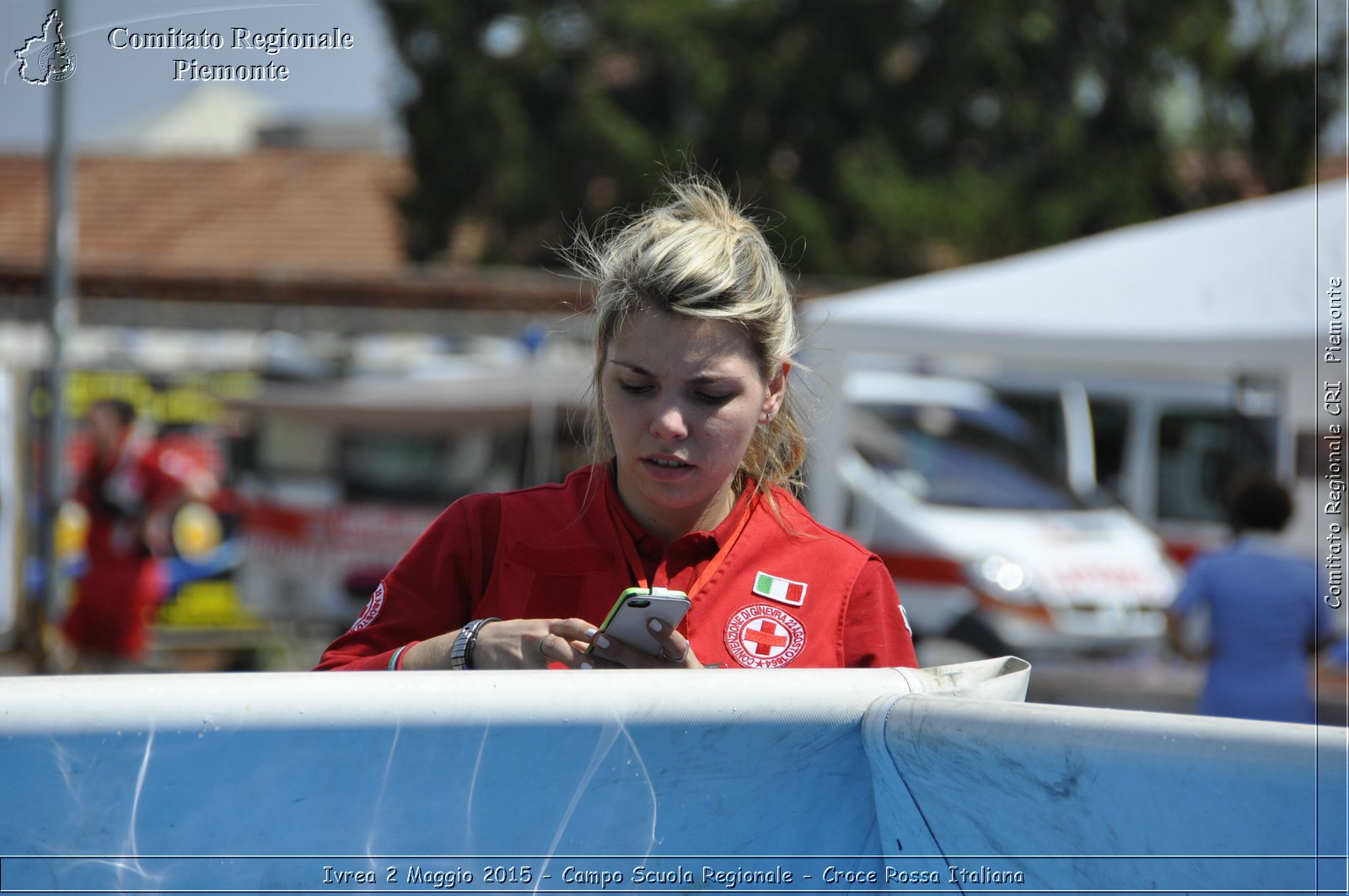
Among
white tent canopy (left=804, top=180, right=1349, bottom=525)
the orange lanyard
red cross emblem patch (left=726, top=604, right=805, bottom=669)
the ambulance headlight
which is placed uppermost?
white tent canopy (left=804, top=180, right=1349, bottom=525)

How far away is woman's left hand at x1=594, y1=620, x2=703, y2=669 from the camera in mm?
1732

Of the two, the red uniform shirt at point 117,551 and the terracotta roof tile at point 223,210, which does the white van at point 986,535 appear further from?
the terracotta roof tile at point 223,210

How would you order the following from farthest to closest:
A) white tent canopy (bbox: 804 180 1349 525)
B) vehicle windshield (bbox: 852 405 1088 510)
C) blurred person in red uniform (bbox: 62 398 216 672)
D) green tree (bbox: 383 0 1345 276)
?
1. green tree (bbox: 383 0 1345 276)
2. vehicle windshield (bbox: 852 405 1088 510)
3. blurred person in red uniform (bbox: 62 398 216 672)
4. white tent canopy (bbox: 804 180 1349 525)

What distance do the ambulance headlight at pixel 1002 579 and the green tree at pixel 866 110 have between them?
9.98 m

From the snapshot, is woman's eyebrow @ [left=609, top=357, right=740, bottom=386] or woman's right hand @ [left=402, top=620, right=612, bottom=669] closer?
woman's right hand @ [left=402, top=620, right=612, bottom=669]

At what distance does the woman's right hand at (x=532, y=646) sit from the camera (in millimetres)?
1722

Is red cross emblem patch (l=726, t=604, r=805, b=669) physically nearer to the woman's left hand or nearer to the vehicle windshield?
the woman's left hand

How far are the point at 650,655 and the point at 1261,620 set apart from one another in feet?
14.2

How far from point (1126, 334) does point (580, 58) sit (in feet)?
42.3

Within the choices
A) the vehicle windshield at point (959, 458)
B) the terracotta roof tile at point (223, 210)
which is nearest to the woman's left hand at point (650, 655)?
the vehicle windshield at point (959, 458)

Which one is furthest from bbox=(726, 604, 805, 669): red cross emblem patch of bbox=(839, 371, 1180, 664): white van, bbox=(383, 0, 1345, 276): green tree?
bbox=(383, 0, 1345, 276): green tree

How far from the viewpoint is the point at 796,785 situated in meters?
1.71

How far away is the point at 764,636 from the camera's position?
6.42 ft

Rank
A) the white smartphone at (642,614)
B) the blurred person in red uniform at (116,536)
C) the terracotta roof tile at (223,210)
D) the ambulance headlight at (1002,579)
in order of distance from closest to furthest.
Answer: the white smartphone at (642,614) → the ambulance headlight at (1002,579) → the blurred person in red uniform at (116,536) → the terracotta roof tile at (223,210)
